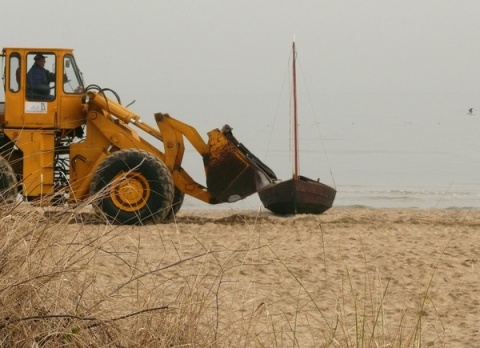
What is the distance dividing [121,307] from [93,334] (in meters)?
0.37

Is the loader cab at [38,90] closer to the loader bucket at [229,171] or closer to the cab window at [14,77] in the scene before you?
the cab window at [14,77]

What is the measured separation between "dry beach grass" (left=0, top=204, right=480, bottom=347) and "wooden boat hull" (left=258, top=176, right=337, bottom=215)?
1.25 meters

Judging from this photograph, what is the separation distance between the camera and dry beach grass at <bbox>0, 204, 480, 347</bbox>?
5629 millimetres

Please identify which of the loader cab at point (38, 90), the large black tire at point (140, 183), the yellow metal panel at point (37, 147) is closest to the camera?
the large black tire at point (140, 183)

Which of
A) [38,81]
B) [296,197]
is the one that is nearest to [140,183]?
[38,81]

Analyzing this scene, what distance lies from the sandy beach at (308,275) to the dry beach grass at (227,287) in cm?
2

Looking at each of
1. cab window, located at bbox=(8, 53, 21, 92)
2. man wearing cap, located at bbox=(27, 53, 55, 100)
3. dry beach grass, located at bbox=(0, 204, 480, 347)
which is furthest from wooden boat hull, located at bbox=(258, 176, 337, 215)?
cab window, located at bbox=(8, 53, 21, 92)

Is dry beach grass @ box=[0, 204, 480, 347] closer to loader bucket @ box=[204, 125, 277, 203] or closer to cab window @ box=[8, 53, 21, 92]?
loader bucket @ box=[204, 125, 277, 203]

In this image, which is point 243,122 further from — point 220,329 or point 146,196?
point 220,329

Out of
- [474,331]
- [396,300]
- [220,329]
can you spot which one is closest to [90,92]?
[396,300]

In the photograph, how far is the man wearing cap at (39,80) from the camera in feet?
48.1

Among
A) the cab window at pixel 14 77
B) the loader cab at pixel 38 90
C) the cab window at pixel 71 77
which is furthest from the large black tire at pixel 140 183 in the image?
the cab window at pixel 14 77

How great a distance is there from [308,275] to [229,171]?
3.90 metres

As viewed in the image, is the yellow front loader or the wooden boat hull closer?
the yellow front loader
